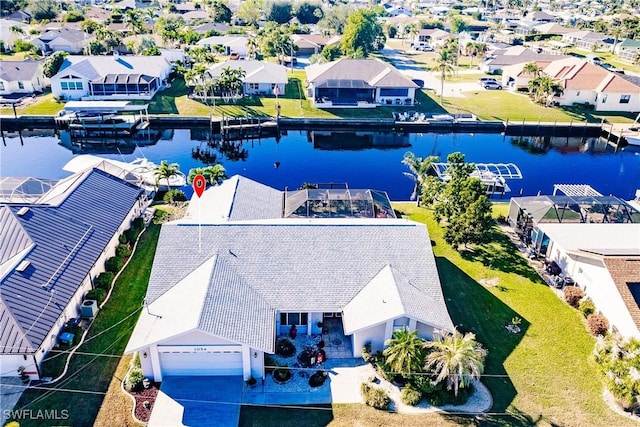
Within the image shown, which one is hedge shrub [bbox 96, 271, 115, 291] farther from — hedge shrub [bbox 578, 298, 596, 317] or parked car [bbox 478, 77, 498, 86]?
parked car [bbox 478, 77, 498, 86]

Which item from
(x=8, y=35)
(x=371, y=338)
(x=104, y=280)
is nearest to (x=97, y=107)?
(x=104, y=280)

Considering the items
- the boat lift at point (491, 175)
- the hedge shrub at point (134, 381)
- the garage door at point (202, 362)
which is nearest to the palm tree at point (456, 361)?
the garage door at point (202, 362)

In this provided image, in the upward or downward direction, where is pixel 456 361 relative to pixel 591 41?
downward

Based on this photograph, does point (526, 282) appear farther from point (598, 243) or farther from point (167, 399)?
point (167, 399)

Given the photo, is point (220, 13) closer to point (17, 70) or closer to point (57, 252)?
point (17, 70)

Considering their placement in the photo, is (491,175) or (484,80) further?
(484,80)

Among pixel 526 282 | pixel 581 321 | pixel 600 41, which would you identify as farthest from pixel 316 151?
pixel 600 41

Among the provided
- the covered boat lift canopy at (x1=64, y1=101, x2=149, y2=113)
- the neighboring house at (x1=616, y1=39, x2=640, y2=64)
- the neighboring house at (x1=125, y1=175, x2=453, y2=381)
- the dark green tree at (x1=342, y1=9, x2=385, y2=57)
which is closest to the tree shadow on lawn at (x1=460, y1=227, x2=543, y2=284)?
the neighboring house at (x1=125, y1=175, x2=453, y2=381)

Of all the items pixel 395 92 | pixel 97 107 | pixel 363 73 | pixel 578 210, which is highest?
pixel 363 73
